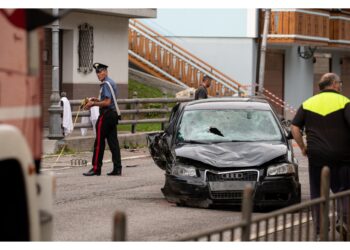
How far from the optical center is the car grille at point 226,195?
13688 millimetres

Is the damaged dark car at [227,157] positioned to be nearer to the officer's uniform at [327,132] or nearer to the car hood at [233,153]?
the car hood at [233,153]

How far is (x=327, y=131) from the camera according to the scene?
1124cm

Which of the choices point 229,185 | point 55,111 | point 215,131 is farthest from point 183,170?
point 55,111

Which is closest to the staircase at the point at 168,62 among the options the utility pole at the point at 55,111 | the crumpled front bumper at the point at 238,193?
the utility pole at the point at 55,111

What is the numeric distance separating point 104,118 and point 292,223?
10453mm

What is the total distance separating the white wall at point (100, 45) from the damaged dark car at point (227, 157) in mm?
16174

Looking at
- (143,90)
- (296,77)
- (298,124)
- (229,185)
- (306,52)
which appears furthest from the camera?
(296,77)

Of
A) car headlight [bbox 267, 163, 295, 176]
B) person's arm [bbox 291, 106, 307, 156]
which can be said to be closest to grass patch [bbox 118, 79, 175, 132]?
car headlight [bbox 267, 163, 295, 176]

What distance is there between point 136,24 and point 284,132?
88.1ft

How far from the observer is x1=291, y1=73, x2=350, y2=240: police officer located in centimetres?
1123

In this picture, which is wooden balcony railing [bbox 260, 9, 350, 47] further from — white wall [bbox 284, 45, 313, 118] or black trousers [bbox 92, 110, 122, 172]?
black trousers [bbox 92, 110, 122, 172]

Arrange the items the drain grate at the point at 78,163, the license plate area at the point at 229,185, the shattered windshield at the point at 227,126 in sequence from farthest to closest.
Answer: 1. the drain grate at the point at 78,163
2. the shattered windshield at the point at 227,126
3. the license plate area at the point at 229,185

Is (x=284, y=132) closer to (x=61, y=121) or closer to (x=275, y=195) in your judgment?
(x=275, y=195)

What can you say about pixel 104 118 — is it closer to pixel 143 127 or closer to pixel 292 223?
pixel 292 223
